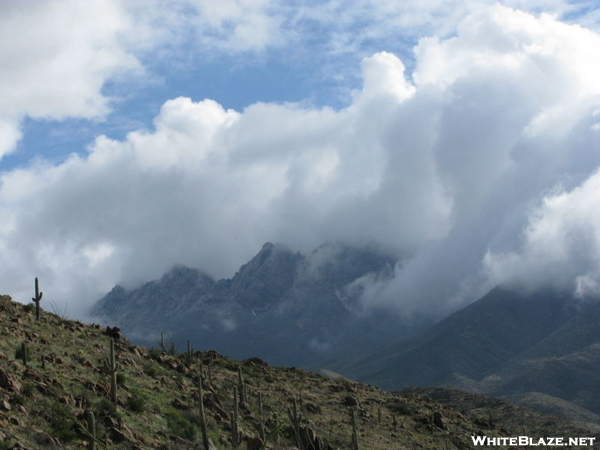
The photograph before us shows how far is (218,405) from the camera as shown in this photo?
4428 cm

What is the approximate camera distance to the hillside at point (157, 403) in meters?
30.7

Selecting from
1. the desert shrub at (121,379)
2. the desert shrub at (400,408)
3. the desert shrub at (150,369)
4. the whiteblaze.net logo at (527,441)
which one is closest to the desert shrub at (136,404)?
the desert shrub at (121,379)

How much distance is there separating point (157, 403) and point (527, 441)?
153 ft

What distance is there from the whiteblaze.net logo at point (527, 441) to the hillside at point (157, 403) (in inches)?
56.6

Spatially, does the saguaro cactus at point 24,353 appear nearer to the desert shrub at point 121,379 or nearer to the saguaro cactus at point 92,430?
the desert shrub at point 121,379

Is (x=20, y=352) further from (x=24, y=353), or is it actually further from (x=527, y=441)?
(x=527, y=441)

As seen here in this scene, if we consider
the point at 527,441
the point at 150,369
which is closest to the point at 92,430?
the point at 150,369

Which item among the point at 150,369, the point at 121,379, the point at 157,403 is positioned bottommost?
the point at 157,403

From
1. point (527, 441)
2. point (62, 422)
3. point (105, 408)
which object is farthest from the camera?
point (527, 441)

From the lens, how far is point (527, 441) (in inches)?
2783

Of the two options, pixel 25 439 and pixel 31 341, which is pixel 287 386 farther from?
pixel 25 439

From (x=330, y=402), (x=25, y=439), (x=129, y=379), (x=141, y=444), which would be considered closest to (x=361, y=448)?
(x=330, y=402)

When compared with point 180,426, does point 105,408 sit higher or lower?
higher

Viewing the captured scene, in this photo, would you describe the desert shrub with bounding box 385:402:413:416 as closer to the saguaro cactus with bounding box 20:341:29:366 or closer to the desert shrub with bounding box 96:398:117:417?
the desert shrub with bounding box 96:398:117:417
